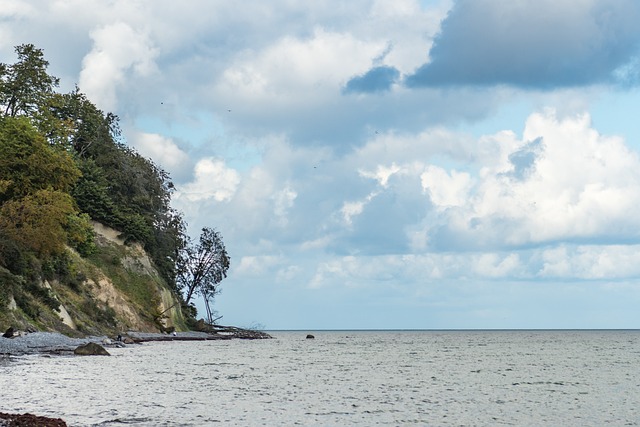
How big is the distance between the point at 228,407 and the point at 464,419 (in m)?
8.97

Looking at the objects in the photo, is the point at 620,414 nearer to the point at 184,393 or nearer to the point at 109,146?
the point at 184,393

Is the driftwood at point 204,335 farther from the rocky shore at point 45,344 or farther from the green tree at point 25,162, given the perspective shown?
the green tree at point 25,162

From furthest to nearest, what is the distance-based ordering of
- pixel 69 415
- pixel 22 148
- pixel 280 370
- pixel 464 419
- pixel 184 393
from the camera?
pixel 22 148, pixel 280 370, pixel 184 393, pixel 464 419, pixel 69 415

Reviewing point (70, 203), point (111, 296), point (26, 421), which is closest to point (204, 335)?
point (111, 296)

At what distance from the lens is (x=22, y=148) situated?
219 ft

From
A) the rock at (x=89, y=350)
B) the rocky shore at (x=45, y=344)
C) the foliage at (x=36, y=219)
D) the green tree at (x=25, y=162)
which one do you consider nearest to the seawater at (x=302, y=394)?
the rock at (x=89, y=350)

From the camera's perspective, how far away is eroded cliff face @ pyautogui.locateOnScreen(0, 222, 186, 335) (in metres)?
69.4

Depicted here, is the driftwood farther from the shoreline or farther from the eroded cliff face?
the eroded cliff face

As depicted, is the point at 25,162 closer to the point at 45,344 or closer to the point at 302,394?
the point at 45,344

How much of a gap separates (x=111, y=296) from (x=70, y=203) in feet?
68.5

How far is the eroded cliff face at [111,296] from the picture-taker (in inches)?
2731

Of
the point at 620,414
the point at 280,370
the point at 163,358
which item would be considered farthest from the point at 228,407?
the point at 163,358

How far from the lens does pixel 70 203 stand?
65812 mm

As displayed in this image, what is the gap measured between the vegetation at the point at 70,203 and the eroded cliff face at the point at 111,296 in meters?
0.28
